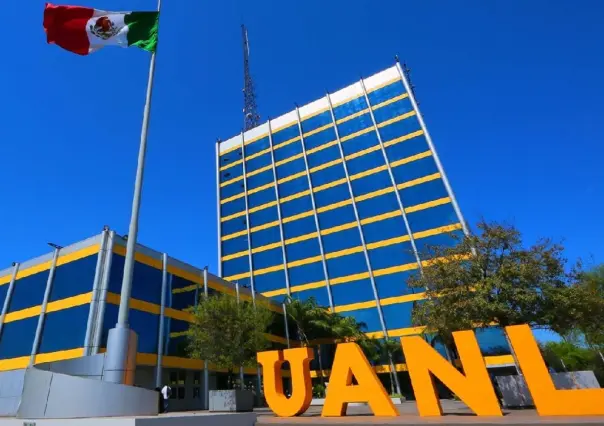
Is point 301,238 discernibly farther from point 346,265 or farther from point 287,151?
point 287,151

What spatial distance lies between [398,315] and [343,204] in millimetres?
16440

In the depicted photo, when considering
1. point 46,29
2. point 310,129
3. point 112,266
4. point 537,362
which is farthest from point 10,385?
point 310,129

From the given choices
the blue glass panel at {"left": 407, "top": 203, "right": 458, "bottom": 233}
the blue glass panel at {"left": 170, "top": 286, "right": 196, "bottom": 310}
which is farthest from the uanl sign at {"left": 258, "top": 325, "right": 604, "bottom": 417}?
the blue glass panel at {"left": 407, "top": 203, "right": 458, "bottom": 233}

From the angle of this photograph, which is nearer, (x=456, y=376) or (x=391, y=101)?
(x=456, y=376)

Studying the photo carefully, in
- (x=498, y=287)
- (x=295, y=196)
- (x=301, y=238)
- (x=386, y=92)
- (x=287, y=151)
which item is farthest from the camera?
(x=287, y=151)

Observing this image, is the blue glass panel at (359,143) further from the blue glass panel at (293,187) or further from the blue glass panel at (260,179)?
A: the blue glass panel at (260,179)

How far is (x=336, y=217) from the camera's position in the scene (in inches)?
2026

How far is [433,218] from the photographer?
45.1 meters

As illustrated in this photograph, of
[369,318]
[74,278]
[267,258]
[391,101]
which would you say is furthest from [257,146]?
[74,278]

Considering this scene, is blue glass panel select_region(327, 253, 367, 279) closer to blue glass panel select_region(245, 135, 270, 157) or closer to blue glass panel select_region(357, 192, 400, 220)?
blue glass panel select_region(357, 192, 400, 220)

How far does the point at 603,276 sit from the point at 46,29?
42.2 m

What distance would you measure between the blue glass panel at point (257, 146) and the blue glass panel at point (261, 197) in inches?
329

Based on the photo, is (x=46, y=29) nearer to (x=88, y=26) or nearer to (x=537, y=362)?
(x=88, y=26)

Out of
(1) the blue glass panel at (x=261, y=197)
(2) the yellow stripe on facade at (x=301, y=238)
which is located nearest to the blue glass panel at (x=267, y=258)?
(2) the yellow stripe on facade at (x=301, y=238)
